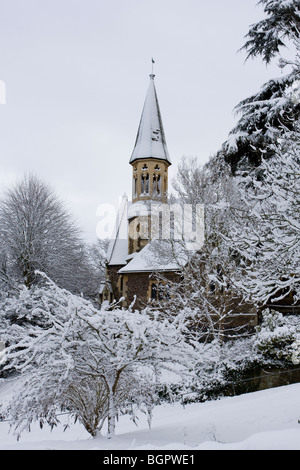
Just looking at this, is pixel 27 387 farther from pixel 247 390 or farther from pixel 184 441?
pixel 247 390

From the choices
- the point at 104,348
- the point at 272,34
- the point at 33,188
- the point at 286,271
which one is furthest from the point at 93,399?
the point at 33,188

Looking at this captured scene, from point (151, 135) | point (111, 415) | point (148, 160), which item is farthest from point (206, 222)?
point (151, 135)

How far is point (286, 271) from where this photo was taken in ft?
24.9

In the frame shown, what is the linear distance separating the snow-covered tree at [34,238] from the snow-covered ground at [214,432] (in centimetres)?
1559

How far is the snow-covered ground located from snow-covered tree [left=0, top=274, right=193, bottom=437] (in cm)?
53

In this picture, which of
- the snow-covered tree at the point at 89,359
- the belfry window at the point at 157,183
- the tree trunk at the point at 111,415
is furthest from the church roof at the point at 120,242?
the tree trunk at the point at 111,415

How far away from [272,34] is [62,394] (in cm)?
1651

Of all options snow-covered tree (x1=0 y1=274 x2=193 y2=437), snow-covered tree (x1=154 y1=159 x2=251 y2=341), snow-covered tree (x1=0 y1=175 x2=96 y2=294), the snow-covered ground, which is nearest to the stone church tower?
snow-covered tree (x1=0 y1=175 x2=96 y2=294)

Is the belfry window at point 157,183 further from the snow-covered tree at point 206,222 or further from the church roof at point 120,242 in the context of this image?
the snow-covered tree at point 206,222

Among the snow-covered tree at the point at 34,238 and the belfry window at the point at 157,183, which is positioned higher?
the belfry window at the point at 157,183

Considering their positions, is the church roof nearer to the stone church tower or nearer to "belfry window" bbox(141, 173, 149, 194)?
the stone church tower

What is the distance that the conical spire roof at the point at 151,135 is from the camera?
37094 mm

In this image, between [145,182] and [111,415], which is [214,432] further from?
[145,182]

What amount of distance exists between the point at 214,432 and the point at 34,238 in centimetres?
2265
